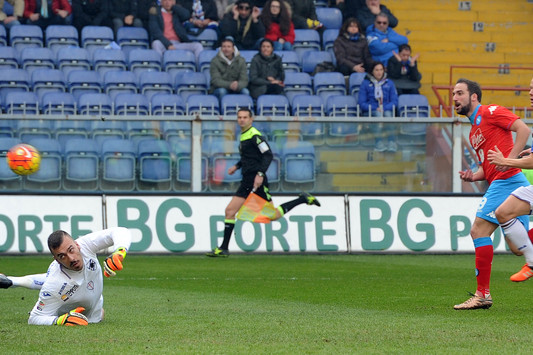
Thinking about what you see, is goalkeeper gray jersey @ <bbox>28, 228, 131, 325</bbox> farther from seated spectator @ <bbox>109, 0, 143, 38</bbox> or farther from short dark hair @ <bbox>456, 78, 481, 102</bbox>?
seated spectator @ <bbox>109, 0, 143, 38</bbox>

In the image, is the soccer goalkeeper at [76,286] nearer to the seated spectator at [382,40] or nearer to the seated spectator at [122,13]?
the seated spectator at [122,13]

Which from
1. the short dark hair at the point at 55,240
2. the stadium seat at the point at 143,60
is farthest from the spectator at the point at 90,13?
the short dark hair at the point at 55,240

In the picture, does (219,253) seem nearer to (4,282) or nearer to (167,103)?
(167,103)

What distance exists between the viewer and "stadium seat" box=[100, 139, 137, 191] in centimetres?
1638

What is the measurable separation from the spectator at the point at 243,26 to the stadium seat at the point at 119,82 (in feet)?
9.14

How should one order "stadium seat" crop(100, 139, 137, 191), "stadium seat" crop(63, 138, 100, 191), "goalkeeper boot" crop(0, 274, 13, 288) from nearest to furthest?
"goalkeeper boot" crop(0, 274, 13, 288) → "stadium seat" crop(63, 138, 100, 191) → "stadium seat" crop(100, 139, 137, 191)

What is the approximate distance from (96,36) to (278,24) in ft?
12.7

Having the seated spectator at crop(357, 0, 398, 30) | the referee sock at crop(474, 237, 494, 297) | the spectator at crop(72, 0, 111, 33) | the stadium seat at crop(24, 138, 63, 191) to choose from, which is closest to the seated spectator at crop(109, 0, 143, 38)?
the spectator at crop(72, 0, 111, 33)

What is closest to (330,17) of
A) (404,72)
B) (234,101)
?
(404,72)

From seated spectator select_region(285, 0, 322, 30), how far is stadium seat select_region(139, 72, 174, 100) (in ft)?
12.8

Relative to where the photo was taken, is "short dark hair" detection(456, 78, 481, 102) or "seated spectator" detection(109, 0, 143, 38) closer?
"short dark hair" detection(456, 78, 481, 102)

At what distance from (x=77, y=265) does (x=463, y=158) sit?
1090cm

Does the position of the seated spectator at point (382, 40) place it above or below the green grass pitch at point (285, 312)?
above

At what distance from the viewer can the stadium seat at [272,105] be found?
60.5ft
